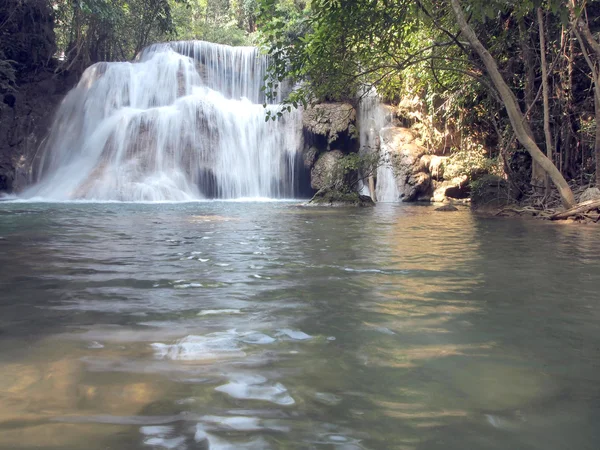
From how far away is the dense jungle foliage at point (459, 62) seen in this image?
9.14 meters

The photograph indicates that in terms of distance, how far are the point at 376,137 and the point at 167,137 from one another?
8757 millimetres

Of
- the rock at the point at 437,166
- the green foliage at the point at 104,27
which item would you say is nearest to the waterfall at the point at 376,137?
the rock at the point at 437,166

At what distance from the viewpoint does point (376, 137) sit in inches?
882

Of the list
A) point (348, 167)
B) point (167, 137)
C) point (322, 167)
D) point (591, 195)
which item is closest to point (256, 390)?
point (591, 195)

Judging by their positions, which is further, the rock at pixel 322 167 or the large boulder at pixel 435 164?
the rock at pixel 322 167

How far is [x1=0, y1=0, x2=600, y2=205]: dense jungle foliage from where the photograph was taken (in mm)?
9141

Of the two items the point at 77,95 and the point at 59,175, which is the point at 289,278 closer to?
the point at 59,175

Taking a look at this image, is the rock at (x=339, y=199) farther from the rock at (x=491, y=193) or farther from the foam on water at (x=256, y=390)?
the foam on water at (x=256, y=390)

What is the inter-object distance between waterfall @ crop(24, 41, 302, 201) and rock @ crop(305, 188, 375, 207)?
595cm

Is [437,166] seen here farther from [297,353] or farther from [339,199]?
[297,353]

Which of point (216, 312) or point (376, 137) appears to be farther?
point (376, 137)

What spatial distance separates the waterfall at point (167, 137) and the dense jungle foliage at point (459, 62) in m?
2.86

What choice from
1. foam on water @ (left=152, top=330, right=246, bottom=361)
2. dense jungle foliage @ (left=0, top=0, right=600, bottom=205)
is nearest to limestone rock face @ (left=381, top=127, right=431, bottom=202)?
dense jungle foliage @ (left=0, top=0, right=600, bottom=205)

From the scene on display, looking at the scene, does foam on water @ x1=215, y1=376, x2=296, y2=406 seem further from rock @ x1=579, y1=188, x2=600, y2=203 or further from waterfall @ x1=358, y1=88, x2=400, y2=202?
waterfall @ x1=358, y1=88, x2=400, y2=202
